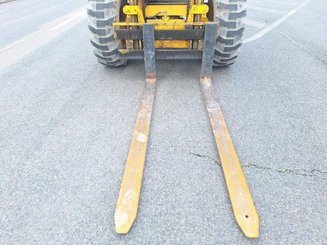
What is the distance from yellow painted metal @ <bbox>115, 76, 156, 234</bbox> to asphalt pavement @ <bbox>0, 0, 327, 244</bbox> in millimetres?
70

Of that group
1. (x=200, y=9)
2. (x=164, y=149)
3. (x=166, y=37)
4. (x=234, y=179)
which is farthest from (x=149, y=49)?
(x=234, y=179)

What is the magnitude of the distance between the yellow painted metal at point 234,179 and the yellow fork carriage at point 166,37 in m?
0.01

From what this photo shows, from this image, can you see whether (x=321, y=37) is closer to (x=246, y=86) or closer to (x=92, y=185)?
(x=246, y=86)

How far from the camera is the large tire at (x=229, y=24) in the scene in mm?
3297

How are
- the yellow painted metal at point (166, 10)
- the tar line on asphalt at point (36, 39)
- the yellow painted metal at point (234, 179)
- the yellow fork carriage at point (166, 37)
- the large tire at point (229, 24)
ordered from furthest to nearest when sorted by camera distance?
the tar line on asphalt at point (36, 39) < the yellow painted metal at point (166, 10) < the large tire at point (229, 24) < the yellow fork carriage at point (166, 37) < the yellow painted metal at point (234, 179)

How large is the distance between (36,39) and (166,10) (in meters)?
4.35

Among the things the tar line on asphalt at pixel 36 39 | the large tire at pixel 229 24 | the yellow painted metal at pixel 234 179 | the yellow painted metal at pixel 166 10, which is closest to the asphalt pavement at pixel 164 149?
the yellow painted metal at pixel 234 179

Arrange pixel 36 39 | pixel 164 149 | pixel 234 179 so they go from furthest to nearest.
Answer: pixel 36 39, pixel 164 149, pixel 234 179

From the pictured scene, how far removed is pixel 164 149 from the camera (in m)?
2.62

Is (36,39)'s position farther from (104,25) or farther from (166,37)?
(166,37)

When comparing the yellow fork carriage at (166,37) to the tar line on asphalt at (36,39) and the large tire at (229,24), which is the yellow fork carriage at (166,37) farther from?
the tar line on asphalt at (36,39)

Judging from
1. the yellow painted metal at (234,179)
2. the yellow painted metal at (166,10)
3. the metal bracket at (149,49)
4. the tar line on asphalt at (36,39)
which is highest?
the yellow painted metal at (166,10)

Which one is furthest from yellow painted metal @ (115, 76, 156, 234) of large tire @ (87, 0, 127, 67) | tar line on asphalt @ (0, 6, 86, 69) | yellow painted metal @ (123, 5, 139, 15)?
tar line on asphalt @ (0, 6, 86, 69)

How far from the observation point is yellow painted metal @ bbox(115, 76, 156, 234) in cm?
193
